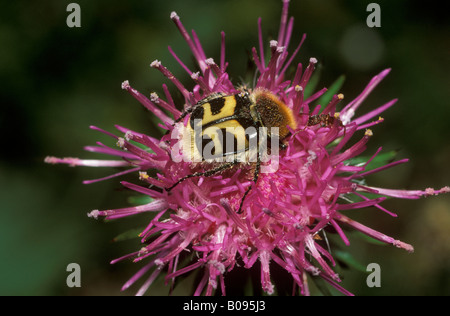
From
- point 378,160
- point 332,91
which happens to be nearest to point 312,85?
point 332,91

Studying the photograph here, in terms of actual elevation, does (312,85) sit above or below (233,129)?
above

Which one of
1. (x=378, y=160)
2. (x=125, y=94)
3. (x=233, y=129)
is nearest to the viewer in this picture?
(x=233, y=129)

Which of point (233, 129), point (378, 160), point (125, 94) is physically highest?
point (125, 94)

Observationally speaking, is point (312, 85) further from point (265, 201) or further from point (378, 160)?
point (265, 201)

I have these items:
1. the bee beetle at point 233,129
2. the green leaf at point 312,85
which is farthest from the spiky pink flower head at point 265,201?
the green leaf at point 312,85

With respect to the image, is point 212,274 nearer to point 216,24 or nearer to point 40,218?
point 40,218

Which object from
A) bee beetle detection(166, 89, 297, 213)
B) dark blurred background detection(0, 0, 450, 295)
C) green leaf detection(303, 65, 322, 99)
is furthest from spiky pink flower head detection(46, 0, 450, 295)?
dark blurred background detection(0, 0, 450, 295)

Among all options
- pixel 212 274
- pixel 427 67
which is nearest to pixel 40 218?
pixel 212 274

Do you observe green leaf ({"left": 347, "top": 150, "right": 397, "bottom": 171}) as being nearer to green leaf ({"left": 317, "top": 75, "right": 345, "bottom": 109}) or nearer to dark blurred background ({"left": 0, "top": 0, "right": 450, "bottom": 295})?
green leaf ({"left": 317, "top": 75, "right": 345, "bottom": 109})
